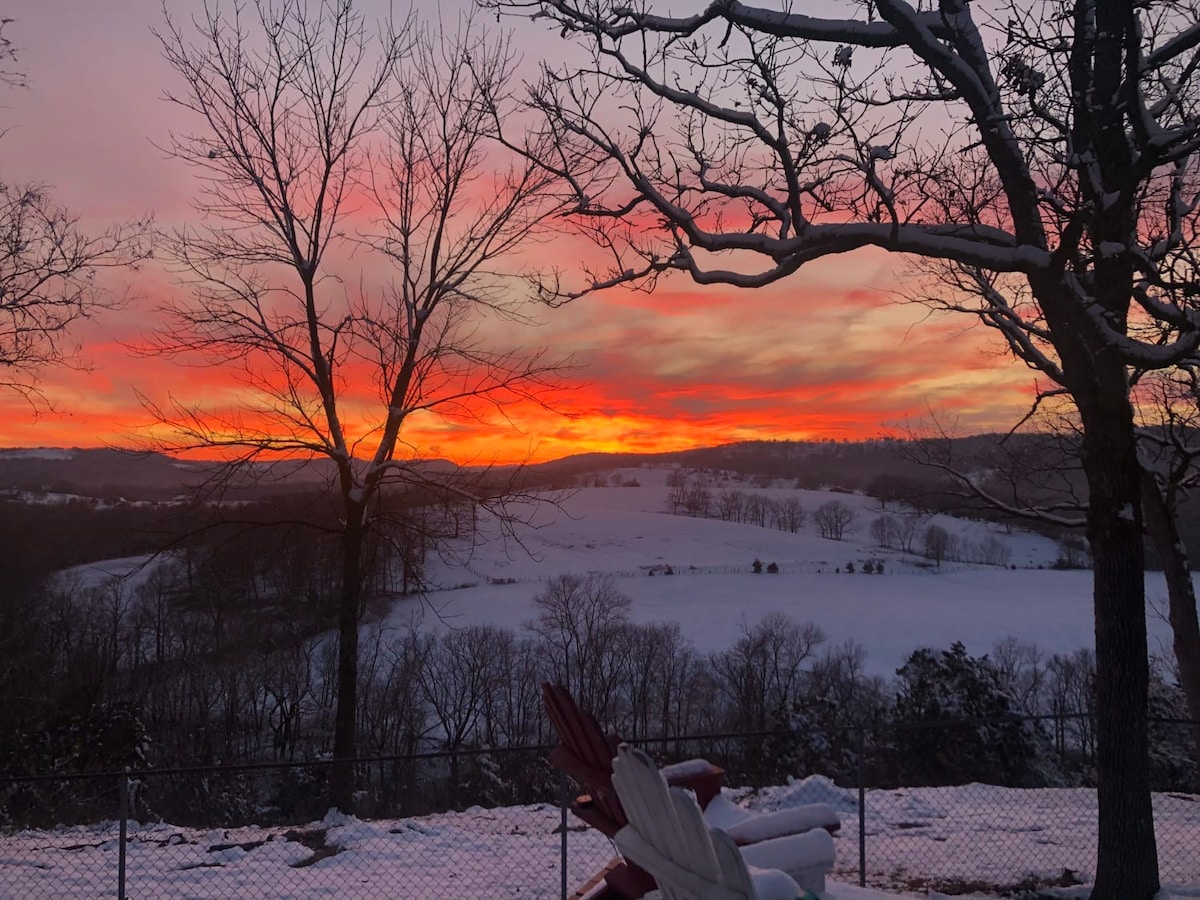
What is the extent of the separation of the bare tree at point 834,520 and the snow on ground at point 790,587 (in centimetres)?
233

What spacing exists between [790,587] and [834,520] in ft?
167

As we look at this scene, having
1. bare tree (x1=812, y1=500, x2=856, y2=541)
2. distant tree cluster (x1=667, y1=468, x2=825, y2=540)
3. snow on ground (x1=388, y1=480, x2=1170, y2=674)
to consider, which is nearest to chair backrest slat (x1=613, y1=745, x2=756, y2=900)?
snow on ground (x1=388, y1=480, x2=1170, y2=674)

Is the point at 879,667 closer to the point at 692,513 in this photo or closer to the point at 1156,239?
the point at 1156,239

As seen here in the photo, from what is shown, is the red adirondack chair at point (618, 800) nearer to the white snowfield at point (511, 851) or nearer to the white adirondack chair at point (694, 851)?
the white adirondack chair at point (694, 851)

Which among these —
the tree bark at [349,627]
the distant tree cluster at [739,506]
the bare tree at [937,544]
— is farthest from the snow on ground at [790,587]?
the tree bark at [349,627]

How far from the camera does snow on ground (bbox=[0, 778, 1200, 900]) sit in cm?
817

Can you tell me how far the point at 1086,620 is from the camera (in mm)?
69062

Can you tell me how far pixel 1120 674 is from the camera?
693 cm

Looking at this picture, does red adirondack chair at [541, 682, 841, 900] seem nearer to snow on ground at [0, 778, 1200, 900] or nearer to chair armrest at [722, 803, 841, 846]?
chair armrest at [722, 803, 841, 846]

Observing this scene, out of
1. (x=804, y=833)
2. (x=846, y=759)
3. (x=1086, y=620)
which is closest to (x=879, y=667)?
(x=1086, y=620)

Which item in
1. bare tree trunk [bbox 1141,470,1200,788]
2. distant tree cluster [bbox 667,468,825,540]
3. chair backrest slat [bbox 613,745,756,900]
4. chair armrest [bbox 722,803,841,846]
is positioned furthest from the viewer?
distant tree cluster [bbox 667,468,825,540]

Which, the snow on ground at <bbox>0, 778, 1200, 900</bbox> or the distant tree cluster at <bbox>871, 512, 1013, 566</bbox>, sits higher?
the snow on ground at <bbox>0, 778, 1200, 900</bbox>

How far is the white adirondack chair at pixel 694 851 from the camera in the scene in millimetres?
2152

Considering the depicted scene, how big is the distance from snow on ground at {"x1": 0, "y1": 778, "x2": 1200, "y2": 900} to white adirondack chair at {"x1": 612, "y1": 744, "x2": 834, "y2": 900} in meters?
5.65
